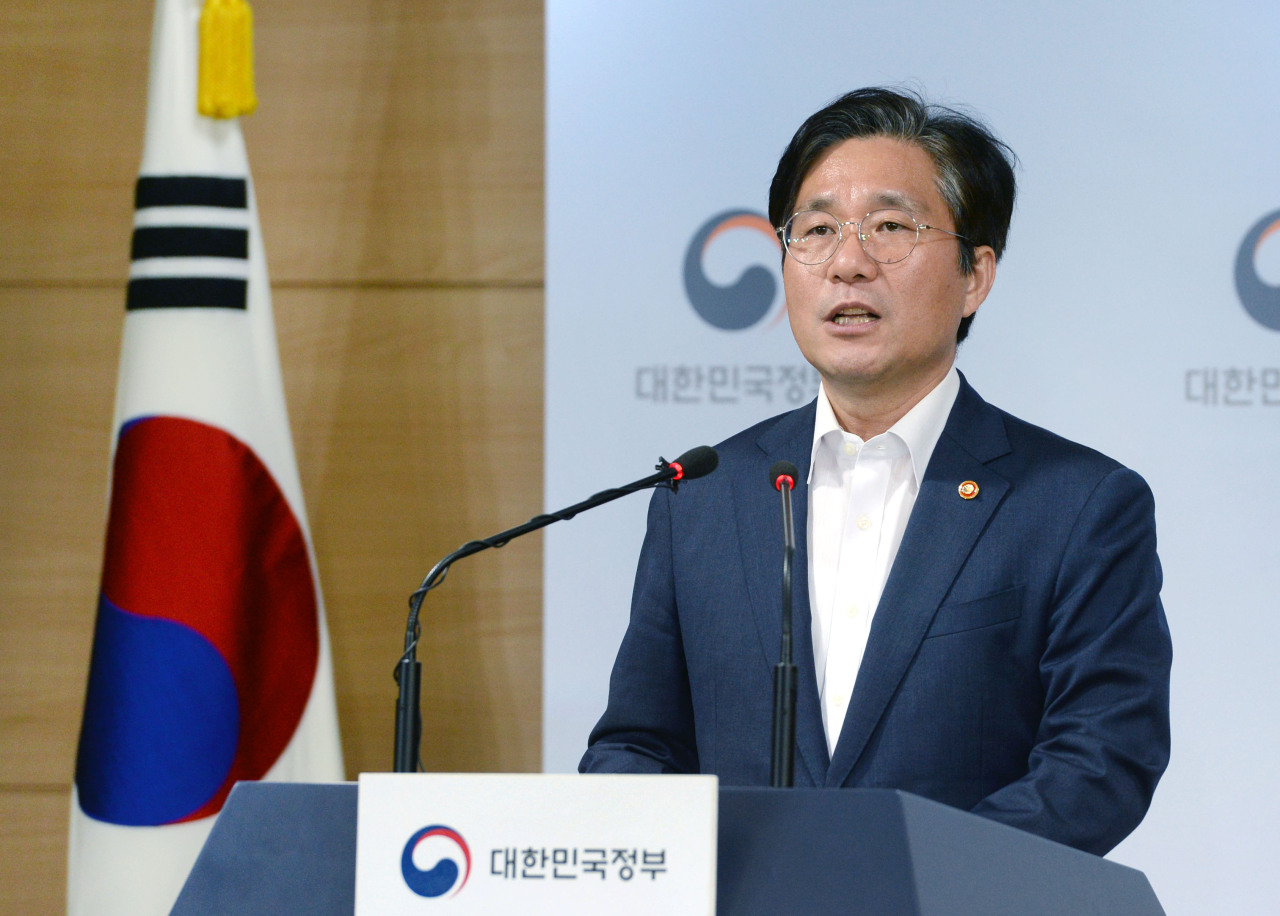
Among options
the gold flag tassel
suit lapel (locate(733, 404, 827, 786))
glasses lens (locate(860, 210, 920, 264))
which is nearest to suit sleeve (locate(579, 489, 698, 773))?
suit lapel (locate(733, 404, 827, 786))

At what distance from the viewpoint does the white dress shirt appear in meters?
1.93

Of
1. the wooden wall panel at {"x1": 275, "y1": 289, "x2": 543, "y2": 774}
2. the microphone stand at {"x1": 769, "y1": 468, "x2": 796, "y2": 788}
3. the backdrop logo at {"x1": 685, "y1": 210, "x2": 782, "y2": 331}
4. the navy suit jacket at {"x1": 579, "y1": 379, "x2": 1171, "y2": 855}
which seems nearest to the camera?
the microphone stand at {"x1": 769, "y1": 468, "x2": 796, "y2": 788}

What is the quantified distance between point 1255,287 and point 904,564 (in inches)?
59.2

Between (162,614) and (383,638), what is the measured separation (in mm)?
719

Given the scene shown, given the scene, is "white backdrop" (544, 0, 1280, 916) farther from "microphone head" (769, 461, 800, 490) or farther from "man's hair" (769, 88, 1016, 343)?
"microphone head" (769, 461, 800, 490)

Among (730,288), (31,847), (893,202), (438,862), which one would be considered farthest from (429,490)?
(438,862)

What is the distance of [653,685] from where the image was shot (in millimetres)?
2057

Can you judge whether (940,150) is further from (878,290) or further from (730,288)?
(730,288)

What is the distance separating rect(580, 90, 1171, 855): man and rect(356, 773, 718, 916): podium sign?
0.69 metres

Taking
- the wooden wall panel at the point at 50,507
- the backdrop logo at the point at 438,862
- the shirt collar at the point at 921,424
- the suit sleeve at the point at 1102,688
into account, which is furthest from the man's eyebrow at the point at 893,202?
the wooden wall panel at the point at 50,507

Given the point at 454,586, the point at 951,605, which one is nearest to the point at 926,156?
the point at 951,605

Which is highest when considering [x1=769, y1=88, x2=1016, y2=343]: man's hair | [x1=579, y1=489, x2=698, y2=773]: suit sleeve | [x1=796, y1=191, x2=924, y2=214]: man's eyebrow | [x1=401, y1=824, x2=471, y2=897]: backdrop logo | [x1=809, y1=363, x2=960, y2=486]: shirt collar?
[x1=769, y1=88, x2=1016, y2=343]: man's hair

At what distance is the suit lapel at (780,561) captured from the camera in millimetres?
1852

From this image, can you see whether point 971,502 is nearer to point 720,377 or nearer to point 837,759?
point 837,759
